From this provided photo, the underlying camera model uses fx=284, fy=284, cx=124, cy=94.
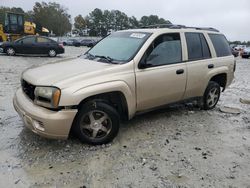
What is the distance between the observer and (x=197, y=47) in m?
5.70

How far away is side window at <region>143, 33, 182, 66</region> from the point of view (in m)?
4.76

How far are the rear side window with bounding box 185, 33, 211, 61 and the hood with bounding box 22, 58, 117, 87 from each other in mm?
1878

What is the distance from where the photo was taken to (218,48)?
20.4 ft

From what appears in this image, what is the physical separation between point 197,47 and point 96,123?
2.75 m

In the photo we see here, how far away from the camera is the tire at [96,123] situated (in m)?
4.06

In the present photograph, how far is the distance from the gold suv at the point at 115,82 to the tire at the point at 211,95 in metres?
0.06

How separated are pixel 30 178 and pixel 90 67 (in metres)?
1.81

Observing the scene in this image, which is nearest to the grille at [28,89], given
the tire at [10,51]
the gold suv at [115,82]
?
the gold suv at [115,82]

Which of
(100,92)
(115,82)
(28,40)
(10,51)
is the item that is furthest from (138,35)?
(10,51)

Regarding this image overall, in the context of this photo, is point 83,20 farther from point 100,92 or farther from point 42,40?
point 100,92

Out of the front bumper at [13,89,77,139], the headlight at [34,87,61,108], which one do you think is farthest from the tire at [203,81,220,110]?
the headlight at [34,87,61,108]

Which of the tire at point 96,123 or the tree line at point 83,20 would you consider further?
Result: the tree line at point 83,20

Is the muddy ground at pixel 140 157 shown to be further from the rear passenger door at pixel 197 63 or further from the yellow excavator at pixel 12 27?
the yellow excavator at pixel 12 27

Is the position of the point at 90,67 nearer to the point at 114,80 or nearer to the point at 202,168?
the point at 114,80
